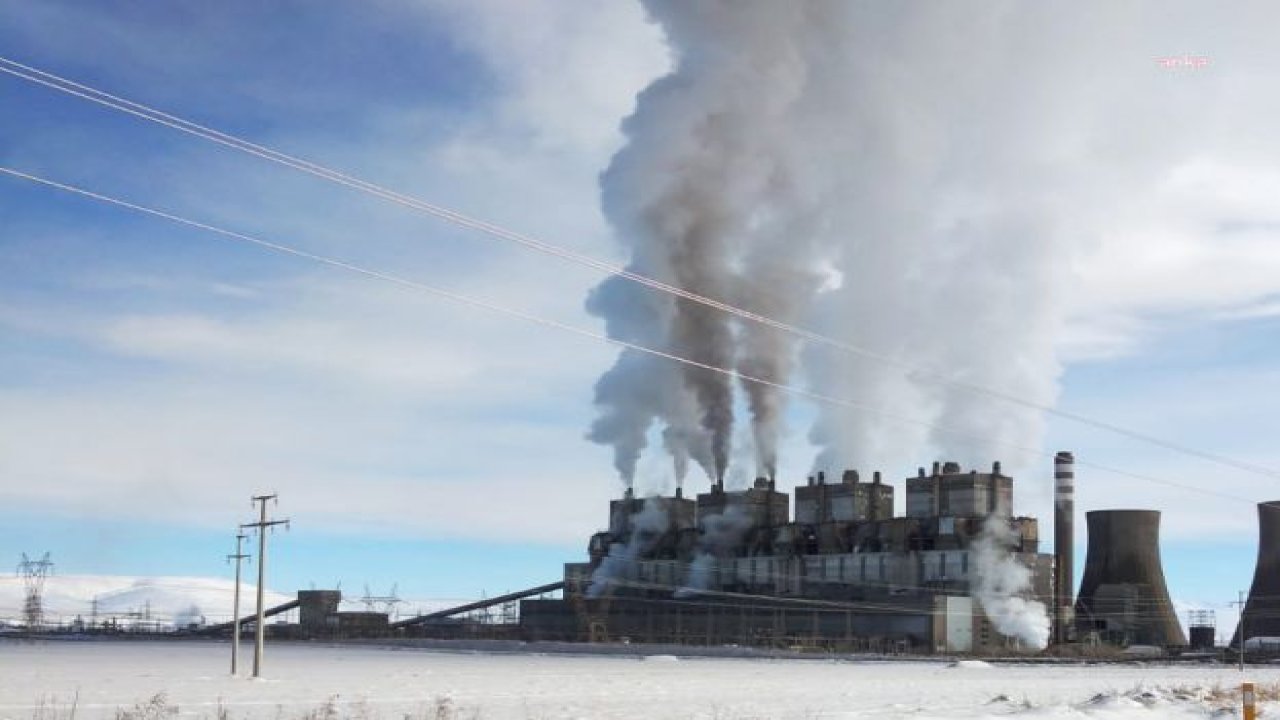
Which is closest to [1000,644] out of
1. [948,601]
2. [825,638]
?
[948,601]

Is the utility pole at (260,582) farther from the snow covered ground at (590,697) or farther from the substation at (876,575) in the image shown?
the substation at (876,575)

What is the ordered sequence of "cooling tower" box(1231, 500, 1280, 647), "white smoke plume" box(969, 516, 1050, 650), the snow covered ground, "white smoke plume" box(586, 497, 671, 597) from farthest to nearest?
"white smoke plume" box(586, 497, 671, 597) → "cooling tower" box(1231, 500, 1280, 647) → "white smoke plume" box(969, 516, 1050, 650) → the snow covered ground

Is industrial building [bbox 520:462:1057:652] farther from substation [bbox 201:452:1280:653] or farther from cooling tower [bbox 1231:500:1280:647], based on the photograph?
cooling tower [bbox 1231:500:1280:647]

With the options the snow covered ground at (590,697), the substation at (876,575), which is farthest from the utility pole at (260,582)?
the substation at (876,575)

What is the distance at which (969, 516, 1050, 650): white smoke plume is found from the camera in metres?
112

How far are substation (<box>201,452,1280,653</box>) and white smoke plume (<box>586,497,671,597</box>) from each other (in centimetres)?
18

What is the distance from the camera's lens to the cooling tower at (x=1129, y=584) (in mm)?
118750

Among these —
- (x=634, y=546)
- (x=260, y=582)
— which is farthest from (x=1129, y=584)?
(x=260, y=582)

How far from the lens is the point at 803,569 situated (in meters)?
126

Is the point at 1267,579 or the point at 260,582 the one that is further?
the point at 1267,579

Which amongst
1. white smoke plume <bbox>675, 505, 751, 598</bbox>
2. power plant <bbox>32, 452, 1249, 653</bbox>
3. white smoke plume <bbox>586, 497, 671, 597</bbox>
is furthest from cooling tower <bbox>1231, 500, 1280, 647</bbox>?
white smoke plume <bbox>586, 497, 671, 597</bbox>

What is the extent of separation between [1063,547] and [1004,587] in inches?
415

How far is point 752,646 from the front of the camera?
11962 centimetres

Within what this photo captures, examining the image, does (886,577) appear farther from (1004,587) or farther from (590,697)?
(590,697)
